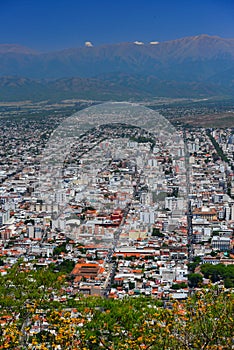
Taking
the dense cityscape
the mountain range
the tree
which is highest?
the mountain range

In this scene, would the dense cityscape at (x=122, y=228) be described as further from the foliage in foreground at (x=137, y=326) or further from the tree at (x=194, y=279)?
the foliage in foreground at (x=137, y=326)

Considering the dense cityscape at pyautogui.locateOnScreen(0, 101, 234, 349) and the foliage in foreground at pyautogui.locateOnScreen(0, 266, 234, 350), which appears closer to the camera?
the foliage in foreground at pyautogui.locateOnScreen(0, 266, 234, 350)

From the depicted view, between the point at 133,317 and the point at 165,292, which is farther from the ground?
the point at 133,317

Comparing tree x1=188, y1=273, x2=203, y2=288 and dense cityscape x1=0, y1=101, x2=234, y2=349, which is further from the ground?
dense cityscape x1=0, y1=101, x2=234, y2=349

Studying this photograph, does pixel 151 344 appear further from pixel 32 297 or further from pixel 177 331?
pixel 32 297

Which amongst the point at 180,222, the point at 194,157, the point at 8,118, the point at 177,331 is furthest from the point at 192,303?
the point at 8,118

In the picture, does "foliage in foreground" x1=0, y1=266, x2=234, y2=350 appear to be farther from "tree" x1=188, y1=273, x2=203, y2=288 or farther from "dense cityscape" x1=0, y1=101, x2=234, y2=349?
"tree" x1=188, y1=273, x2=203, y2=288

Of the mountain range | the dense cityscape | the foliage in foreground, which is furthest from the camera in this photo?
the mountain range

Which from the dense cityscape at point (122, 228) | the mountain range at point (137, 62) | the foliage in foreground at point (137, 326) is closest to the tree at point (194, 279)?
the dense cityscape at point (122, 228)

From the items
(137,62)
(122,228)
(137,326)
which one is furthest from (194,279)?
(137,62)

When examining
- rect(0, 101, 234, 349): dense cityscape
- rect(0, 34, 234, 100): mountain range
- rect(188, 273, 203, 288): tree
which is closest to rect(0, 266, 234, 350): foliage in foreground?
rect(0, 101, 234, 349): dense cityscape

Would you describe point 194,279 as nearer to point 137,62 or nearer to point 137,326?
point 137,326
